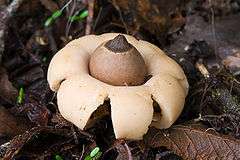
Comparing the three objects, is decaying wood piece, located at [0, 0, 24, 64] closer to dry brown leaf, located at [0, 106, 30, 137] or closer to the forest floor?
the forest floor

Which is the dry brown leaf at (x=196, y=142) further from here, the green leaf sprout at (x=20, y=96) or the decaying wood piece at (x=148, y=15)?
the decaying wood piece at (x=148, y=15)

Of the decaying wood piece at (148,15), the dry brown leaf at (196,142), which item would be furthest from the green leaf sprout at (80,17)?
the dry brown leaf at (196,142)

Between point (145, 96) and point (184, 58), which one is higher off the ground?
point (145, 96)

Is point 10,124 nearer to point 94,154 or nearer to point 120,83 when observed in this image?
point 94,154

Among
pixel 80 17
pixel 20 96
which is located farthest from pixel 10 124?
pixel 80 17

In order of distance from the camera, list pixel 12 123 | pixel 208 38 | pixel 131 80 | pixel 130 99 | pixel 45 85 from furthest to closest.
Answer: pixel 208 38 → pixel 45 85 → pixel 12 123 → pixel 131 80 → pixel 130 99

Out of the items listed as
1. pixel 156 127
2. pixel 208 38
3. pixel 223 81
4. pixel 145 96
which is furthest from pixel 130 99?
pixel 208 38

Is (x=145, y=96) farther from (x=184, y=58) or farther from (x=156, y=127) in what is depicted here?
(x=184, y=58)

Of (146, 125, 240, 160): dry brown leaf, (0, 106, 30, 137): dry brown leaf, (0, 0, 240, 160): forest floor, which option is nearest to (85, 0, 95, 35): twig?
(0, 0, 240, 160): forest floor
